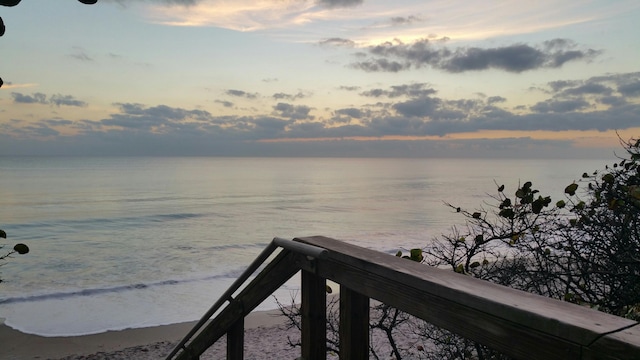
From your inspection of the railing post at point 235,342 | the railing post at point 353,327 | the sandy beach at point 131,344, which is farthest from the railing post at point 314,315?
the sandy beach at point 131,344

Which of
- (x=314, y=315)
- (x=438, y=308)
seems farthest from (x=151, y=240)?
(x=438, y=308)

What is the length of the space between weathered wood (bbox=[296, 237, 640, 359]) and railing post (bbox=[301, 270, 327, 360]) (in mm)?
271

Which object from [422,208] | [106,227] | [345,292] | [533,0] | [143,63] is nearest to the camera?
[345,292]

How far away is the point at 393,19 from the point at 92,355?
14795 mm

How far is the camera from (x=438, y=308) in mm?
1098

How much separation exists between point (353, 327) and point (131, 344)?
9509 mm

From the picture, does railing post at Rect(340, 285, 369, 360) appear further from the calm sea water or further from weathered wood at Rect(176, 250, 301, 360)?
the calm sea water

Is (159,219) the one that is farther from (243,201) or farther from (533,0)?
(533,0)

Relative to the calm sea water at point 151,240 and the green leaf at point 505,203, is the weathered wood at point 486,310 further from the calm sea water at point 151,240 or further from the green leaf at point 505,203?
the calm sea water at point 151,240

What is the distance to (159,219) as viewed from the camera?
102ft

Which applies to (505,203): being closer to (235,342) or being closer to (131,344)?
(235,342)

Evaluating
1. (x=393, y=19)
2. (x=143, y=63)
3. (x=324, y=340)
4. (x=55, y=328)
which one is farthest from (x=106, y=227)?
(x=324, y=340)

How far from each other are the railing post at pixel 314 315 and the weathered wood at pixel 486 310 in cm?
27

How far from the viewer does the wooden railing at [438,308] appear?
819 millimetres
